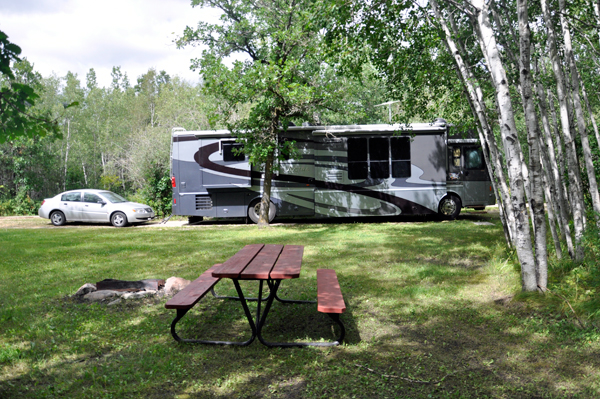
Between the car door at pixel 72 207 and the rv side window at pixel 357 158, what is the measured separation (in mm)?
9283

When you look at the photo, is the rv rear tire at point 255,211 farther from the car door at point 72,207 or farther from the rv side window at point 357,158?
the car door at point 72,207

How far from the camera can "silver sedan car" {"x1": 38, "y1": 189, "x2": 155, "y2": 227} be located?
587 inches

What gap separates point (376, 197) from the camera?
13695 millimetres

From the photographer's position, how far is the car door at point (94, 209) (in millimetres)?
15008

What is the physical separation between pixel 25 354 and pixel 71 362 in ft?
1.59

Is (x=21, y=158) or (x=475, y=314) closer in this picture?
(x=475, y=314)

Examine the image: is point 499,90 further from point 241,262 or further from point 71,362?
point 71,362

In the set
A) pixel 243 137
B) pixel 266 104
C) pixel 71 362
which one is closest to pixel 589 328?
pixel 71 362

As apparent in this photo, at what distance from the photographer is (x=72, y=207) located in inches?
596

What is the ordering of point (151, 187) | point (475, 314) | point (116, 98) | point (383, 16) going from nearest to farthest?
point (475, 314), point (383, 16), point (151, 187), point (116, 98)

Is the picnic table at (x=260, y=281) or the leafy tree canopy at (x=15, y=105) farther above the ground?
the leafy tree canopy at (x=15, y=105)

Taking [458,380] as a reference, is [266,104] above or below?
above

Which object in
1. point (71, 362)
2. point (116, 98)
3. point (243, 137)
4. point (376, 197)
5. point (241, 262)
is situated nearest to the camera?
point (71, 362)

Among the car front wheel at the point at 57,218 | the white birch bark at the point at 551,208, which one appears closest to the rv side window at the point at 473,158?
the white birch bark at the point at 551,208
